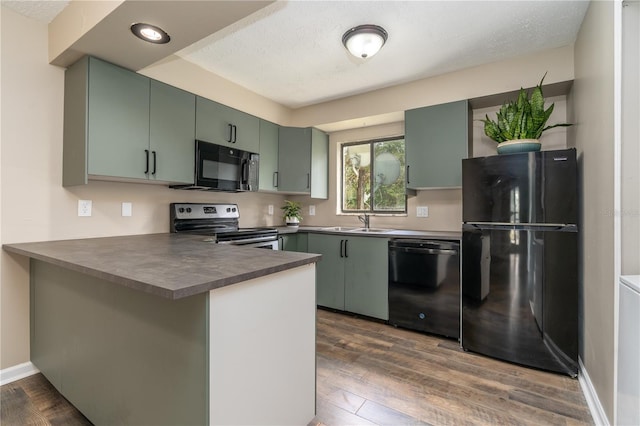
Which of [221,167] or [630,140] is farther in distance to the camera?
[221,167]

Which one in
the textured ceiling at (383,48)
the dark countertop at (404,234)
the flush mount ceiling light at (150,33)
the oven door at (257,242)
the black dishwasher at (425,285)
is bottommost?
the black dishwasher at (425,285)

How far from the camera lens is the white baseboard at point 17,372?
74.7 inches

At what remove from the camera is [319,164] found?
379 cm

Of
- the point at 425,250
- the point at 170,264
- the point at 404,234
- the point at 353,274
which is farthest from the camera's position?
the point at 353,274

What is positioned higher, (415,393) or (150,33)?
(150,33)

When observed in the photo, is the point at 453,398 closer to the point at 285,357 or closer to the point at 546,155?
the point at 285,357

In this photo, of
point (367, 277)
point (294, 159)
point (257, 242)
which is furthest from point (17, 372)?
point (294, 159)

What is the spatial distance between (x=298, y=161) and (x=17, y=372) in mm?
2880

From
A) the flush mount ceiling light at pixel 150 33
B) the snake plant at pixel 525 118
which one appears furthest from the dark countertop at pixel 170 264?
the snake plant at pixel 525 118

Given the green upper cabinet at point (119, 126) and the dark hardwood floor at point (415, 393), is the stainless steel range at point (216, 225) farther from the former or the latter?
the dark hardwood floor at point (415, 393)

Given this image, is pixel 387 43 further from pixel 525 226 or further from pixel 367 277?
pixel 367 277

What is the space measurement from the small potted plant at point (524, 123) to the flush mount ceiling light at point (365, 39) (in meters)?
1.13

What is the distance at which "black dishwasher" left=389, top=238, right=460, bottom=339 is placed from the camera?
2.49m

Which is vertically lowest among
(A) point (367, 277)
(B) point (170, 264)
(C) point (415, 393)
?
(C) point (415, 393)
